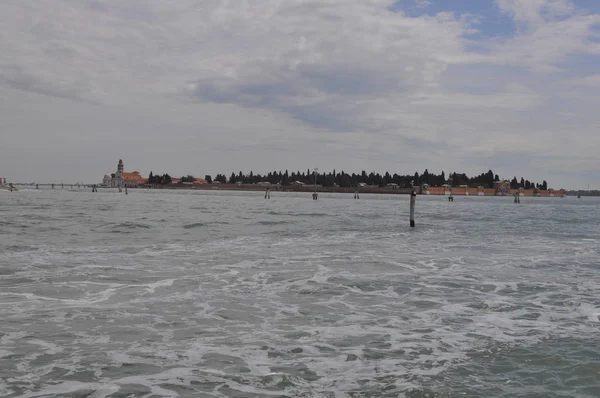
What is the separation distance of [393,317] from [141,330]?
4.92m

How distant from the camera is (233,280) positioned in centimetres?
1548

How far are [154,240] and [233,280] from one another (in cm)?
1319

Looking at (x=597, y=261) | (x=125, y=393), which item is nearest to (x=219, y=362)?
(x=125, y=393)

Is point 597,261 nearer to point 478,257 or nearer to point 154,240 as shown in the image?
point 478,257

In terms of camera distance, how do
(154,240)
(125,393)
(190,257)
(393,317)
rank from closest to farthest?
(125,393) < (393,317) < (190,257) < (154,240)

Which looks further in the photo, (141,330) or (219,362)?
(141,330)

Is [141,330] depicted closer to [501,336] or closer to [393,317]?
[393,317]

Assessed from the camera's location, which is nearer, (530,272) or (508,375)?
(508,375)

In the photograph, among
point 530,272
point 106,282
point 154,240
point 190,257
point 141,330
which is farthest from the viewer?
point 154,240

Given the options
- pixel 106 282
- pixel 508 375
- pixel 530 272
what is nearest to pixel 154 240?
pixel 106 282

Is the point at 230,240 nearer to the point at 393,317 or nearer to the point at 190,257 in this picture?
the point at 190,257

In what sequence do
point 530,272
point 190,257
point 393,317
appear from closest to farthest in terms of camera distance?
point 393,317
point 530,272
point 190,257

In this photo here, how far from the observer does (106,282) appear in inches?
576

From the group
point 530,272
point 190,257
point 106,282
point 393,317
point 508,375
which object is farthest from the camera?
point 190,257
